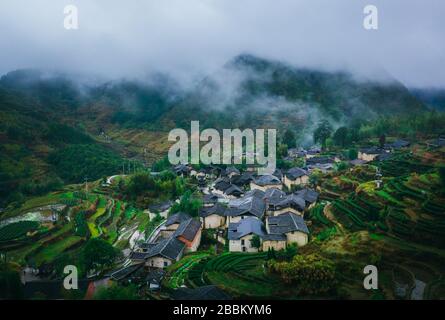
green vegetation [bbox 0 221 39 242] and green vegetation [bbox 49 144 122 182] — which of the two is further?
green vegetation [bbox 49 144 122 182]

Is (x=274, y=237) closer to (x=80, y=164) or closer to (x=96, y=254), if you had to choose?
(x=96, y=254)

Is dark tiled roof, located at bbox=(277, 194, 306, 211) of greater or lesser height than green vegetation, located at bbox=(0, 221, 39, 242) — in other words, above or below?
above

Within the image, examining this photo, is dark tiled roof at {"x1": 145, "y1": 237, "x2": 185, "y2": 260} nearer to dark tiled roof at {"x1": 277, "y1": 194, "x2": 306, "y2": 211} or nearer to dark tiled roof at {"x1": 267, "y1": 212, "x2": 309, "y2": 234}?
dark tiled roof at {"x1": 267, "y1": 212, "x2": 309, "y2": 234}

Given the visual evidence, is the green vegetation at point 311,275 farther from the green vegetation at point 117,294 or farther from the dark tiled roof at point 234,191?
the dark tiled roof at point 234,191

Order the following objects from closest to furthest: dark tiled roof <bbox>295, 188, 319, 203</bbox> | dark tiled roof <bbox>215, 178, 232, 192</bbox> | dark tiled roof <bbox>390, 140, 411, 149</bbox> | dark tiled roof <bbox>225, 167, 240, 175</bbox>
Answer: dark tiled roof <bbox>295, 188, 319, 203</bbox> < dark tiled roof <bbox>215, 178, 232, 192</bbox> < dark tiled roof <bbox>225, 167, 240, 175</bbox> < dark tiled roof <bbox>390, 140, 411, 149</bbox>

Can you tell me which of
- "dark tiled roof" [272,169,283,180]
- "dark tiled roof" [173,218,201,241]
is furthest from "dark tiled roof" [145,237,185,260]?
"dark tiled roof" [272,169,283,180]
